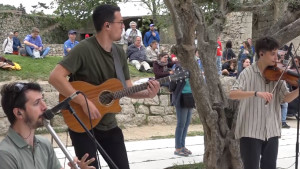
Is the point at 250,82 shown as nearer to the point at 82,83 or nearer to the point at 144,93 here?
the point at 144,93

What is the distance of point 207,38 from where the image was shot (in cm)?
541

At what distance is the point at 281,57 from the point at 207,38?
127 centimetres

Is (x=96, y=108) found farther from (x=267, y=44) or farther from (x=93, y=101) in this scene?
(x=267, y=44)

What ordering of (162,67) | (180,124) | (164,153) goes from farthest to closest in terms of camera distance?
1. (162,67)
2. (164,153)
3. (180,124)

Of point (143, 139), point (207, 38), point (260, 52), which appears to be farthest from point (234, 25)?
point (260, 52)

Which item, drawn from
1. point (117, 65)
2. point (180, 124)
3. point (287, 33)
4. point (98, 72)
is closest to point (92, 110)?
point (98, 72)

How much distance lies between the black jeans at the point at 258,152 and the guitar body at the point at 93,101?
1.42 metres

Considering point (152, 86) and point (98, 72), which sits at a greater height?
point (98, 72)

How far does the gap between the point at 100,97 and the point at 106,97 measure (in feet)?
0.17

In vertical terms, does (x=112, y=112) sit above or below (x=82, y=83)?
below

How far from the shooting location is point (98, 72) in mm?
3629

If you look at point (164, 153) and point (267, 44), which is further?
point (164, 153)

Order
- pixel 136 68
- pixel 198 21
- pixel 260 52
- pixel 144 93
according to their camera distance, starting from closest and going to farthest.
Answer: pixel 144 93, pixel 260 52, pixel 198 21, pixel 136 68

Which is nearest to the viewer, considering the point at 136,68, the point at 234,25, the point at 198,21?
the point at 198,21
